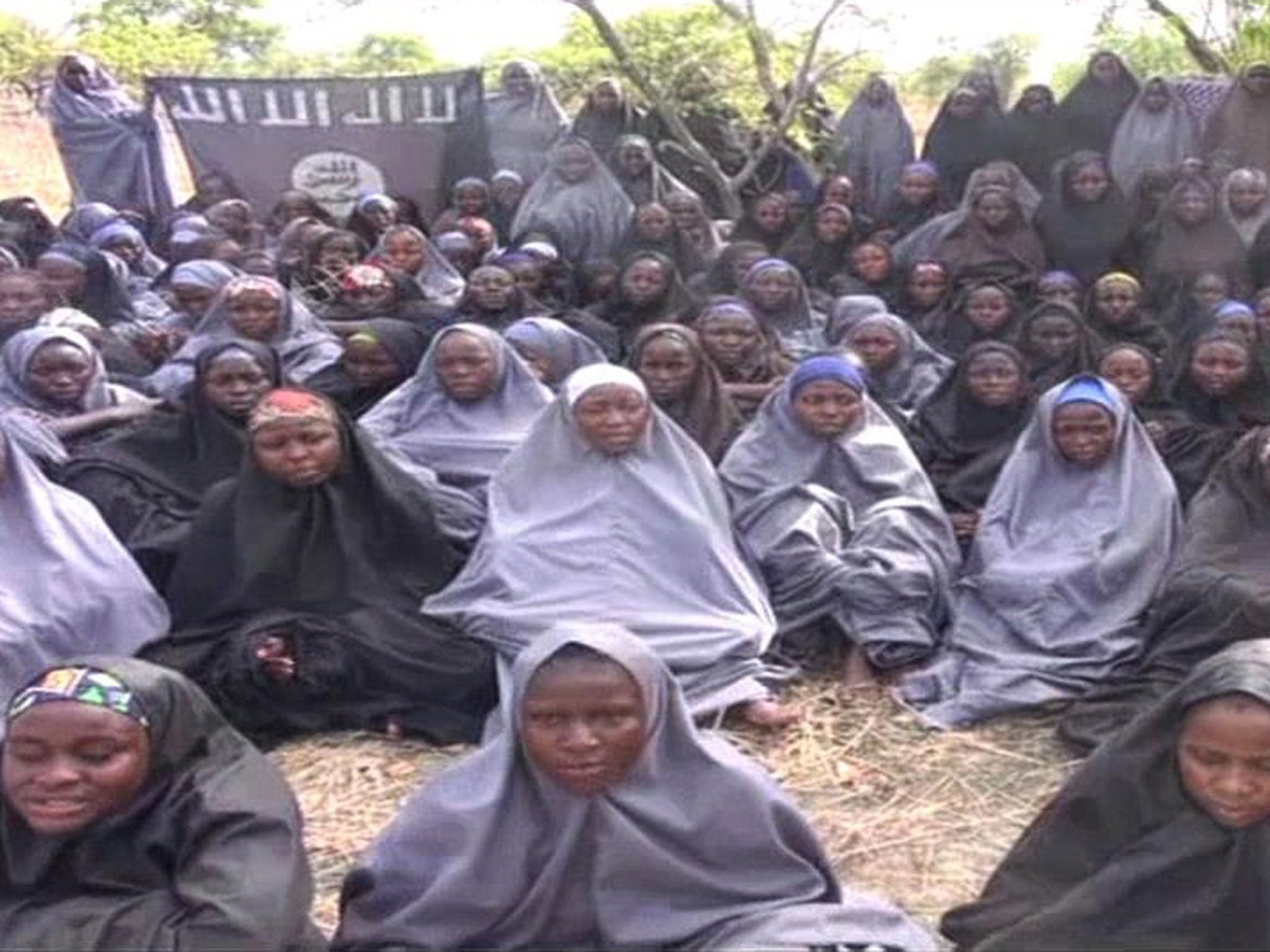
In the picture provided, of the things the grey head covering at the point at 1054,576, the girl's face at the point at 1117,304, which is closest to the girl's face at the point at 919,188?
the girl's face at the point at 1117,304

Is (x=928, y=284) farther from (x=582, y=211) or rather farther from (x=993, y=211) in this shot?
(x=582, y=211)

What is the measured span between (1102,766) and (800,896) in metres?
0.52

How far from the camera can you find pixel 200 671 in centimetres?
407

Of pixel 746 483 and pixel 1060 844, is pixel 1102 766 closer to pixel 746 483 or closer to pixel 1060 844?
pixel 1060 844

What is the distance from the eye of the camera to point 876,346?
640 centimetres


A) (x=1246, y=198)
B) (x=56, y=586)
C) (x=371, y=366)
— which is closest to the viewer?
(x=56, y=586)

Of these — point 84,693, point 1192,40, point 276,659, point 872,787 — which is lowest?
point 872,787

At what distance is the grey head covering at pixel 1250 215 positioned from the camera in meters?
7.80

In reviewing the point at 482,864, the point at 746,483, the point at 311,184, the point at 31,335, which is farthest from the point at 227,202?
the point at 482,864

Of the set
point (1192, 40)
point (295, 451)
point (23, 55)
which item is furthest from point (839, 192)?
point (23, 55)

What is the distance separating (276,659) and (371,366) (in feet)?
6.67

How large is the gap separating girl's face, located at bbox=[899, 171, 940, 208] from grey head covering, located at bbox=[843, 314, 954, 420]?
8.17 ft

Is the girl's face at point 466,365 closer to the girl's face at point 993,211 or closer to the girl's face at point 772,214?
the girl's face at point 993,211

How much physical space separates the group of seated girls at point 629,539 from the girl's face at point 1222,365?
2 centimetres
